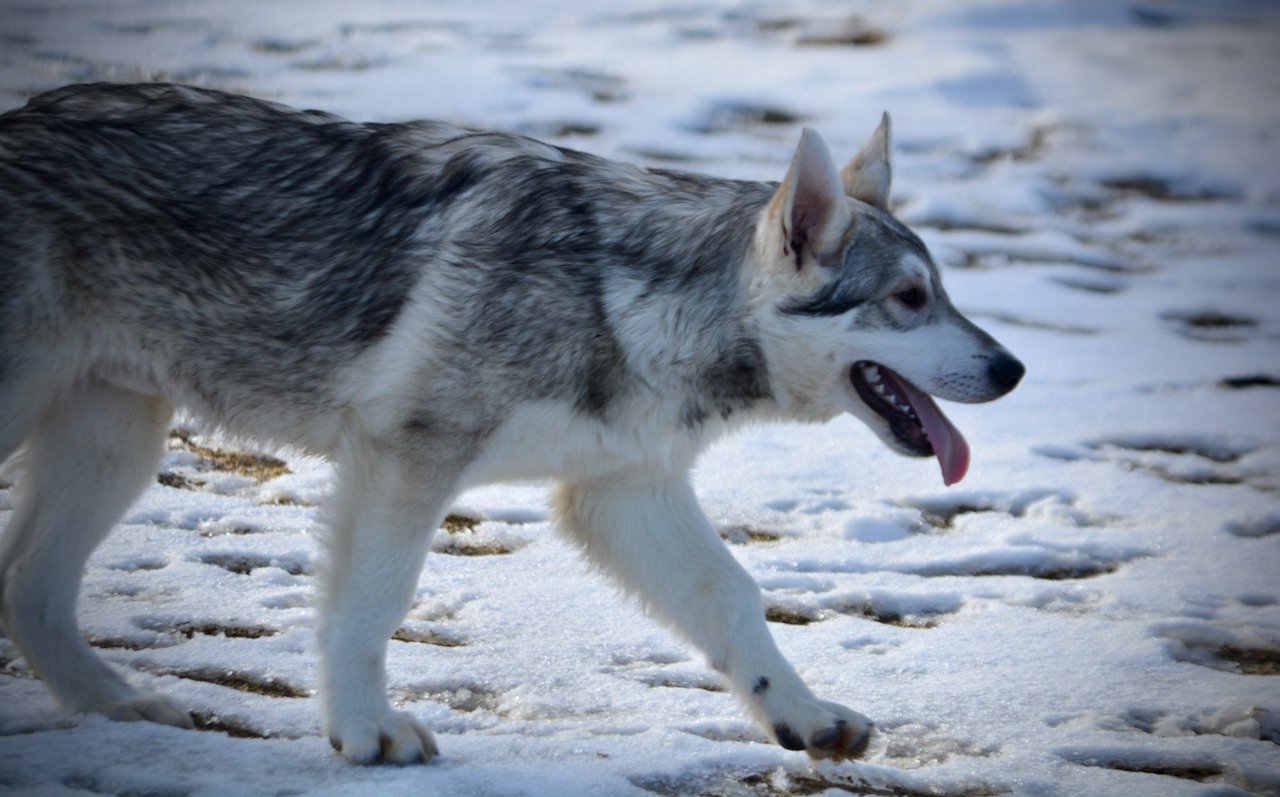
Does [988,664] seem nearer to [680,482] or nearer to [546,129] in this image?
[680,482]

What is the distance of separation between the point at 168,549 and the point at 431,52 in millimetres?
7661

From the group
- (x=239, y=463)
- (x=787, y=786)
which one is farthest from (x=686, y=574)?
(x=239, y=463)

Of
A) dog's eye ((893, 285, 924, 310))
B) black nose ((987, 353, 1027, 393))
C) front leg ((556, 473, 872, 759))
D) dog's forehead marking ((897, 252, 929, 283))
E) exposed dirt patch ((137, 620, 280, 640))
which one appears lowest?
exposed dirt patch ((137, 620, 280, 640))

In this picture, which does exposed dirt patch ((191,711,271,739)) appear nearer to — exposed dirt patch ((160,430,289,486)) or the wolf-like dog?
the wolf-like dog

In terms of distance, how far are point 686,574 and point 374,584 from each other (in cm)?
89

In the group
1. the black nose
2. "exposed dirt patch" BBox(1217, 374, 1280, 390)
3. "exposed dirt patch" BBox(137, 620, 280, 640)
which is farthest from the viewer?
"exposed dirt patch" BBox(1217, 374, 1280, 390)

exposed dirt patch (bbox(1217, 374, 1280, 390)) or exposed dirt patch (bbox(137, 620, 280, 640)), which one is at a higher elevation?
exposed dirt patch (bbox(1217, 374, 1280, 390))

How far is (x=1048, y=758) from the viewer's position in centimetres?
398

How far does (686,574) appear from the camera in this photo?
417 centimetres

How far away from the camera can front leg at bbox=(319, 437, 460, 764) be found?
371 centimetres

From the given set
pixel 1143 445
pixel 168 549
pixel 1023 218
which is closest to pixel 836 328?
pixel 168 549

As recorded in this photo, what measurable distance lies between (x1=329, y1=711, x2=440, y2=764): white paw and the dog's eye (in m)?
1.64

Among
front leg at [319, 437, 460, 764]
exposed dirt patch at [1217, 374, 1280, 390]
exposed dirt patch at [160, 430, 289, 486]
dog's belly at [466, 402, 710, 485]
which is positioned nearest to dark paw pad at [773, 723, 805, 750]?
dog's belly at [466, 402, 710, 485]

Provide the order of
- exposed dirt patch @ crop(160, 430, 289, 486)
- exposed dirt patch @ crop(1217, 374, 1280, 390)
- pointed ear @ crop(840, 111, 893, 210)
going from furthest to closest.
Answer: exposed dirt patch @ crop(1217, 374, 1280, 390)
exposed dirt patch @ crop(160, 430, 289, 486)
pointed ear @ crop(840, 111, 893, 210)
